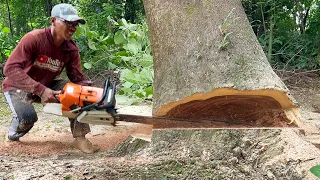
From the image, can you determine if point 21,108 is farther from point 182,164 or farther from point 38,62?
point 182,164

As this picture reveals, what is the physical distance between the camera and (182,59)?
2.61m

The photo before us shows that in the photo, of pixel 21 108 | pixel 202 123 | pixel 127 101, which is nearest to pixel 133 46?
pixel 127 101

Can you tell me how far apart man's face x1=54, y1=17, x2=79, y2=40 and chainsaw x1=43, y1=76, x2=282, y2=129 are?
635mm

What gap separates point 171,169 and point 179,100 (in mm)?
Result: 469

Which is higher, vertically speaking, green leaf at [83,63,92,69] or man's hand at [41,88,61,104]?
man's hand at [41,88,61,104]

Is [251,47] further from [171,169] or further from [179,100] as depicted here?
[171,169]

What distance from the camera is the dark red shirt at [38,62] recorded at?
3.13 metres

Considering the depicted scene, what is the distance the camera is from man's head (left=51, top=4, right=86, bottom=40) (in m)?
3.13

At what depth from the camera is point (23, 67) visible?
10.4 feet

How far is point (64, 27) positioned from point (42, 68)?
50 centimetres

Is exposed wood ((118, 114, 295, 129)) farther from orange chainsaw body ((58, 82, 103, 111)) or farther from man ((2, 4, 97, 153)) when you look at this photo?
man ((2, 4, 97, 153))

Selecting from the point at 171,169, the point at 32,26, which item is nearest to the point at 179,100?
the point at 171,169

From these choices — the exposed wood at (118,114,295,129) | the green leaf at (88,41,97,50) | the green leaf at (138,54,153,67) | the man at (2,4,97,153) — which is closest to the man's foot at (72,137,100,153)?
the man at (2,4,97,153)

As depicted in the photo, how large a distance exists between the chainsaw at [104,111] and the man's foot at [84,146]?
68 centimetres
